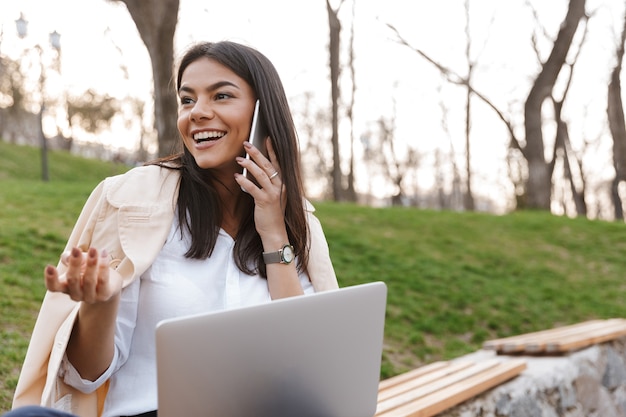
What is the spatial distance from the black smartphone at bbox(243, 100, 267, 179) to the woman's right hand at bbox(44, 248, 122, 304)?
26.9 inches

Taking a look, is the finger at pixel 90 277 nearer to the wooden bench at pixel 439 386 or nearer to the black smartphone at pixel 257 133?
the black smartphone at pixel 257 133

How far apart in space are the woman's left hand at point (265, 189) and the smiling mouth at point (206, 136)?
0.08 m

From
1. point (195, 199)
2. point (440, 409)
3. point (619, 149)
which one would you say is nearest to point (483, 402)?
point (440, 409)

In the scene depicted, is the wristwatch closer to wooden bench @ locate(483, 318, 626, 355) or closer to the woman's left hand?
the woman's left hand

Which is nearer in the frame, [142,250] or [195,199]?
[142,250]

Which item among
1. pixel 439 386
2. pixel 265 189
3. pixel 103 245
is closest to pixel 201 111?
pixel 265 189

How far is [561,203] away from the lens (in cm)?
3052

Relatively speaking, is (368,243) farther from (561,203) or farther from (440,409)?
(561,203)

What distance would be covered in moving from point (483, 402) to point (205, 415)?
2.26 metres

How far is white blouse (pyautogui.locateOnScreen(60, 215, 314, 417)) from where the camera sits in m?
1.63

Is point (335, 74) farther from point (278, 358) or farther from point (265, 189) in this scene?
point (278, 358)

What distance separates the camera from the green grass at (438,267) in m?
5.10

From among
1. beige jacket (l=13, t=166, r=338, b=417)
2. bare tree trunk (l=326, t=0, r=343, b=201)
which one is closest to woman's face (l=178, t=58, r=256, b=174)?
beige jacket (l=13, t=166, r=338, b=417)

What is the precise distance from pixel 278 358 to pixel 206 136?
2.62ft
